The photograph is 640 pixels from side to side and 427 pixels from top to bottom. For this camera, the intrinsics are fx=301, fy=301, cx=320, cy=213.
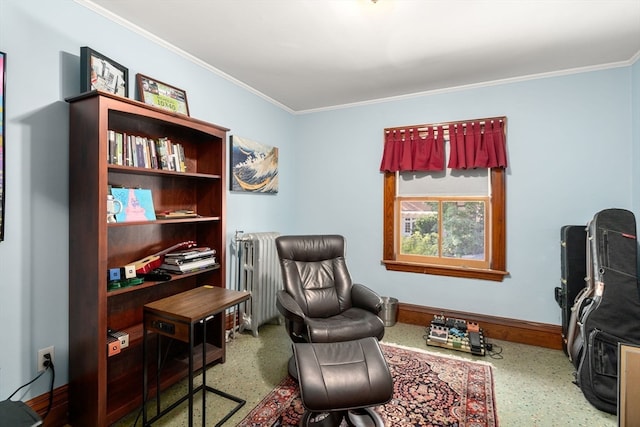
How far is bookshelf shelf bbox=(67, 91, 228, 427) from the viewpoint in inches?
64.7

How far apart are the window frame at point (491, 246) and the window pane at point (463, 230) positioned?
4.2 inches

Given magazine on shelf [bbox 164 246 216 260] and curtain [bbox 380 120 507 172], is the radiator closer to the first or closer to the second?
magazine on shelf [bbox 164 246 216 260]

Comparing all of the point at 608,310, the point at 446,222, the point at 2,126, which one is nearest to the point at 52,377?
the point at 2,126

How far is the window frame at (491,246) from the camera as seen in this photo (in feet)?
9.81

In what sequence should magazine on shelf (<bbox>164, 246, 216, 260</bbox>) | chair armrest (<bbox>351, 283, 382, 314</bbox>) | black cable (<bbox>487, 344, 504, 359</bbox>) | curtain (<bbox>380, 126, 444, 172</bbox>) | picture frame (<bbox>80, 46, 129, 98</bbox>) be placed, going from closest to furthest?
picture frame (<bbox>80, 46, 129, 98</bbox>) < magazine on shelf (<bbox>164, 246, 216, 260</bbox>) < chair armrest (<bbox>351, 283, 382, 314</bbox>) < black cable (<bbox>487, 344, 504, 359</bbox>) < curtain (<bbox>380, 126, 444, 172</bbox>)

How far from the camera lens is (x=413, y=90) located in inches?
129

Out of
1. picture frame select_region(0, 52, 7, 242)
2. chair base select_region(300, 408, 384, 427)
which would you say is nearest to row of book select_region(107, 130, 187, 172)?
picture frame select_region(0, 52, 7, 242)

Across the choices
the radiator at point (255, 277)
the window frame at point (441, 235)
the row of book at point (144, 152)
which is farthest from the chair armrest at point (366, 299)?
the row of book at point (144, 152)

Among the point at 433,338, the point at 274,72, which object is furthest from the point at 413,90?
the point at 433,338

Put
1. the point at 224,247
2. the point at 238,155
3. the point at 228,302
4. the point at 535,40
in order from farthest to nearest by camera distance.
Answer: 1. the point at 238,155
2. the point at 224,247
3. the point at 535,40
4. the point at 228,302

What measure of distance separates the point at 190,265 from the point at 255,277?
0.85m

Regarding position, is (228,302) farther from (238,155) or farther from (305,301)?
(238,155)

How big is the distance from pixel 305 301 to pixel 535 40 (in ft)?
8.87

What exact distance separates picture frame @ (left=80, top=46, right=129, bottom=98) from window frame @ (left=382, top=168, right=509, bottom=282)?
264 cm
